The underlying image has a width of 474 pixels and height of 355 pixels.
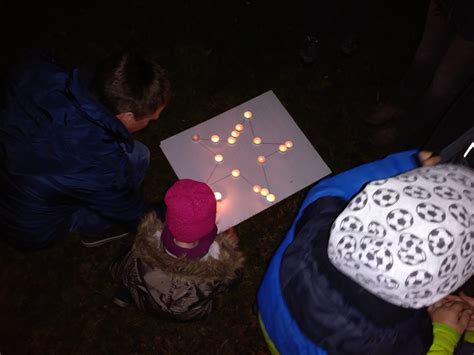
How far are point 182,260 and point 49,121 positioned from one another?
0.74m

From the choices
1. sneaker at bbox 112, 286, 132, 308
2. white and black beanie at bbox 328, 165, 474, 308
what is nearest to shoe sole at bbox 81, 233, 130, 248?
sneaker at bbox 112, 286, 132, 308

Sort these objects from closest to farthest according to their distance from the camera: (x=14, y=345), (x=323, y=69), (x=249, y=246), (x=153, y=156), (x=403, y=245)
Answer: (x=403, y=245)
(x=14, y=345)
(x=249, y=246)
(x=153, y=156)
(x=323, y=69)

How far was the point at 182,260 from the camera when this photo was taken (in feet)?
5.69

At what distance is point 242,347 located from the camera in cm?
253

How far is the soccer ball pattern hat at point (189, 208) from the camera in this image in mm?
1558

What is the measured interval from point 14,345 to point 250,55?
2547 millimetres

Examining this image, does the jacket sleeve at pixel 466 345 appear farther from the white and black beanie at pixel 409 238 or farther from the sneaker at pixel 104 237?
the sneaker at pixel 104 237

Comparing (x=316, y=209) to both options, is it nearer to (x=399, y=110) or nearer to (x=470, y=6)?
(x=470, y=6)

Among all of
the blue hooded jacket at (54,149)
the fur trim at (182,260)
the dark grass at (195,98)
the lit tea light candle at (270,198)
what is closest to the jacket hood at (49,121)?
the blue hooded jacket at (54,149)

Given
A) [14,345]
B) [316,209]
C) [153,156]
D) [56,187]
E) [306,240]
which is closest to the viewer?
[306,240]

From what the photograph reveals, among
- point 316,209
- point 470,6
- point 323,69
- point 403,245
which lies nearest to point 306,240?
point 316,209

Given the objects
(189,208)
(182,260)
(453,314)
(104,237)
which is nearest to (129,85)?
(189,208)

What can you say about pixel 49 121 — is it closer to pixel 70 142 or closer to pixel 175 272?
pixel 70 142

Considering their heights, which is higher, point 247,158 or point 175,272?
point 175,272
